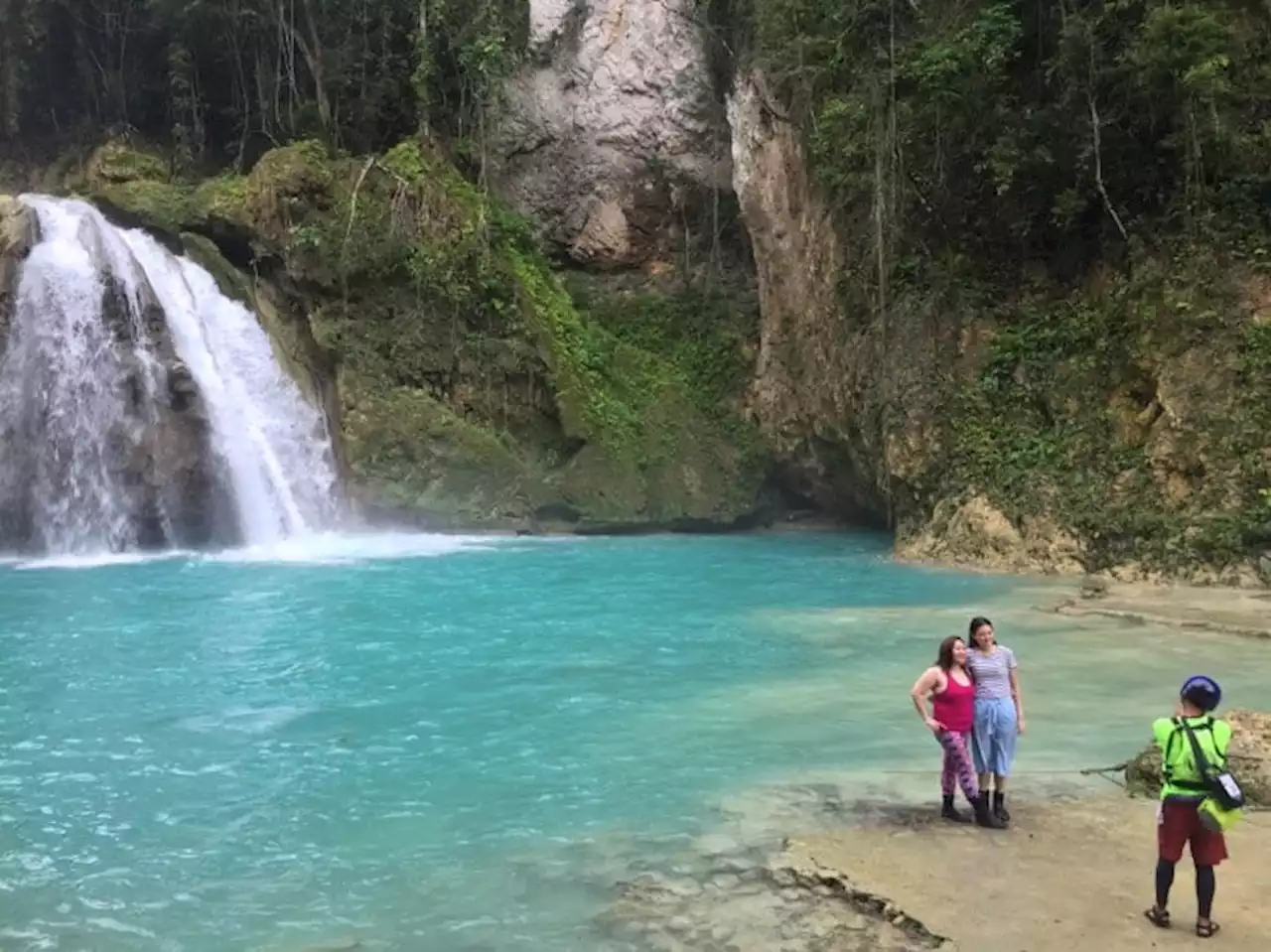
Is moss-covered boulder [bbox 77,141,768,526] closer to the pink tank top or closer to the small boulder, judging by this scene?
the small boulder

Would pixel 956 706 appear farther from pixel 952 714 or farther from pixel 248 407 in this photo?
pixel 248 407

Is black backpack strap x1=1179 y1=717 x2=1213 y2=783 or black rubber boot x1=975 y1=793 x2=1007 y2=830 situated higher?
black backpack strap x1=1179 y1=717 x2=1213 y2=783

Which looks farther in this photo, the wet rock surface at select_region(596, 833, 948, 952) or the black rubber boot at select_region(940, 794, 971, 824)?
the black rubber boot at select_region(940, 794, 971, 824)

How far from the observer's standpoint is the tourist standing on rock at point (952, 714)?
6191 millimetres

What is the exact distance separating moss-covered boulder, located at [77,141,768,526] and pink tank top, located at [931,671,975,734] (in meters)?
17.6

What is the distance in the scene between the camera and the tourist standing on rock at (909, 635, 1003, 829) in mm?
6191

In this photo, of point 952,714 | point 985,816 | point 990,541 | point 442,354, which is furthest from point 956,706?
point 442,354

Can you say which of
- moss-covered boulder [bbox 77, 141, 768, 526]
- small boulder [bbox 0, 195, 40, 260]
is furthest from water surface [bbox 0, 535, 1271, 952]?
small boulder [bbox 0, 195, 40, 260]

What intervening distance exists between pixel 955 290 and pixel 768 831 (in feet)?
50.8

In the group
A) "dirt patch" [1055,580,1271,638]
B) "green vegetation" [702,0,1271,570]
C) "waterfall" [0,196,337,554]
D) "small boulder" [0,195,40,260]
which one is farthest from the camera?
"small boulder" [0,195,40,260]

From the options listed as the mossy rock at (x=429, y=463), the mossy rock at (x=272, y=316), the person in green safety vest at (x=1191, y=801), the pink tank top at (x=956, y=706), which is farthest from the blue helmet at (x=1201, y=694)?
the mossy rock at (x=272, y=316)

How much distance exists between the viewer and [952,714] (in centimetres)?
623

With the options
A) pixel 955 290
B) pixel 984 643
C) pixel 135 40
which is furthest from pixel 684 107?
pixel 984 643

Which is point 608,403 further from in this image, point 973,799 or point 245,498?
point 973,799
